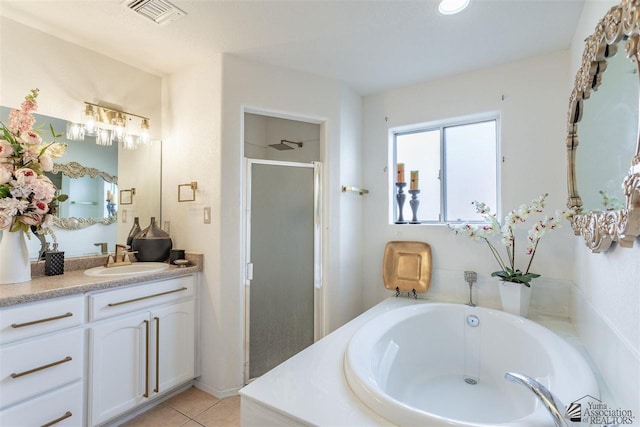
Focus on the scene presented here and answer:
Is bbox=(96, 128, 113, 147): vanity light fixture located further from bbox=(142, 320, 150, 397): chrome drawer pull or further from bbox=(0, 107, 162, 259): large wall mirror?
bbox=(142, 320, 150, 397): chrome drawer pull

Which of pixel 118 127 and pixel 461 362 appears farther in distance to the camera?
pixel 118 127

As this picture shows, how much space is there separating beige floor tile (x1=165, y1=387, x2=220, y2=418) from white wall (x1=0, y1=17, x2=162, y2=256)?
3.85ft

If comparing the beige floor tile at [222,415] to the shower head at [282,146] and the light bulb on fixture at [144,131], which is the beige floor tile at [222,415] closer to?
the shower head at [282,146]

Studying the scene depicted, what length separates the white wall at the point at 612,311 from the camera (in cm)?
96

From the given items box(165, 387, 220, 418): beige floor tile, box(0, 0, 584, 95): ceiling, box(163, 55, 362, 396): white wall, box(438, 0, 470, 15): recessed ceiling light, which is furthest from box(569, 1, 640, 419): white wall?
box(165, 387, 220, 418): beige floor tile

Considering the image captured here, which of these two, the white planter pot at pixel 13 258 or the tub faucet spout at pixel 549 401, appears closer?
the tub faucet spout at pixel 549 401

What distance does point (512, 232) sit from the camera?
207 cm

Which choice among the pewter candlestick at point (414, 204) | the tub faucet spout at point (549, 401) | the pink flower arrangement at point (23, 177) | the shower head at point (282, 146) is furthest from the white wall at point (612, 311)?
the pink flower arrangement at point (23, 177)

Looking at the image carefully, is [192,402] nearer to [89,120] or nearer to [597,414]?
[89,120]

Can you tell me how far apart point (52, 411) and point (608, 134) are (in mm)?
2754

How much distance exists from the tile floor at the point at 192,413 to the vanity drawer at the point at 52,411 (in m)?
0.36

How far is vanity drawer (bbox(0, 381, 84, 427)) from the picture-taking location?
54.1 inches

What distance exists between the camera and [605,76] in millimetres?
1198

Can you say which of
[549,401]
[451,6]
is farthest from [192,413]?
[451,6]
